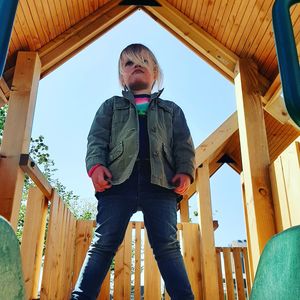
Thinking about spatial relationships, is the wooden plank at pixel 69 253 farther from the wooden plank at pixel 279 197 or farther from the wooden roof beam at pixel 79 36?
the wooden plank at pixel 279 197

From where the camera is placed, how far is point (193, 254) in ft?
10.8

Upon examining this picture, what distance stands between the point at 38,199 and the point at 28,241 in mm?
236

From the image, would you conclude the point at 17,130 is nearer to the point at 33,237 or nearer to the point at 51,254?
the point at 33,237

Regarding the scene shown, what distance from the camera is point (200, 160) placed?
12.8 feet

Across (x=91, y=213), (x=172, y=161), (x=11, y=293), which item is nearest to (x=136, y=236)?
(x=172, y=161)

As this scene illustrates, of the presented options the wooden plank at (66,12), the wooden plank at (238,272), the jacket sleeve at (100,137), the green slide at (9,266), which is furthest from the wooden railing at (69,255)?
the green slide at (9,266)

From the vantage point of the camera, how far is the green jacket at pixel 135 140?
5.07ft

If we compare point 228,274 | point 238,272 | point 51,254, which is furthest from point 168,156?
point 238,272

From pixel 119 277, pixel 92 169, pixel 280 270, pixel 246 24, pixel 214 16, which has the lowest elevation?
pixel 280 270

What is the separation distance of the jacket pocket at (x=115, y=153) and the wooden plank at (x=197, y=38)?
3.70 feet

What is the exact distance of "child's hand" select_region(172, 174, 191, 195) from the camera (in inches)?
61.0

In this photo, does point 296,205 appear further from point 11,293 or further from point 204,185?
point 204,185

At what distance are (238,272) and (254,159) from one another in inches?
115

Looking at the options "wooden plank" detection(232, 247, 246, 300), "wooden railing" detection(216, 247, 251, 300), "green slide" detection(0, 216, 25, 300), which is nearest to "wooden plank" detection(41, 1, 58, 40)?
"green slide" detection(0, 216, 25, 300)
